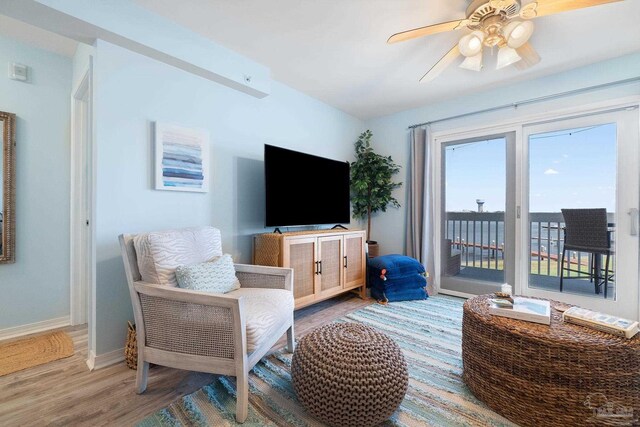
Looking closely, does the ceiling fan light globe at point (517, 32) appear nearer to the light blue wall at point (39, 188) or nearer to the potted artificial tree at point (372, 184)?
the potted artificial tree at point (372, 184)

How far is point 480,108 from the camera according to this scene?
3.14 metres

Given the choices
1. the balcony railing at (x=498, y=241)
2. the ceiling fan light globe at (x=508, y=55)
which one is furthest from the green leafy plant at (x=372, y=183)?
the ceiling fan light globe at (x=508, y=55)

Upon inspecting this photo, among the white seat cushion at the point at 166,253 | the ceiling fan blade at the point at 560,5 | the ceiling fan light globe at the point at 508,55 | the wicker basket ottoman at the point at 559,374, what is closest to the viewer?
the wicker basket ottoman at the point at 559,374

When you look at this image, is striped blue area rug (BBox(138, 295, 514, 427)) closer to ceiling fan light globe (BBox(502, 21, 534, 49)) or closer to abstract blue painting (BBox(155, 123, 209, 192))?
abstract blue painting (BBox(155, 123, 209, 192))

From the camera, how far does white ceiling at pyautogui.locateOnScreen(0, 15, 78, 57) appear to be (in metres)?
2.00

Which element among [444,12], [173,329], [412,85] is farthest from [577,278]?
[173,329]

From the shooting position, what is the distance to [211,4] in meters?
1.81

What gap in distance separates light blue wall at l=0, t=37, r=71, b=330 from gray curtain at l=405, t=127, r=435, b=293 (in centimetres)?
356

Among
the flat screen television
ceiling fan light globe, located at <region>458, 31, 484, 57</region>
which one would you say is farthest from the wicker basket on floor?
ceiling fan light globe, located at <region>458, 31, 484, 57</region>

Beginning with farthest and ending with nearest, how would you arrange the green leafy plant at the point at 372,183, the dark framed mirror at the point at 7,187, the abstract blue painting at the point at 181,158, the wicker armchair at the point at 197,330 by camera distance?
the green leafy plant at the point at 372,183
the dark framed mirror at the point at 7,187
the abstract blue painting at the point at 181,158
the wicker armchair at the point at 197,330

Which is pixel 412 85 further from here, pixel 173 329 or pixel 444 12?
pixel 173 329

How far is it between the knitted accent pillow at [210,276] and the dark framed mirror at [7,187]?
1720 millimetres

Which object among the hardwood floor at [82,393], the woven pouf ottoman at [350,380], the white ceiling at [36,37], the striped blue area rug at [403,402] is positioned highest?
the white ceiling at [36,37]

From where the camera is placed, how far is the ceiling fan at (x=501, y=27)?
60.7 inches
